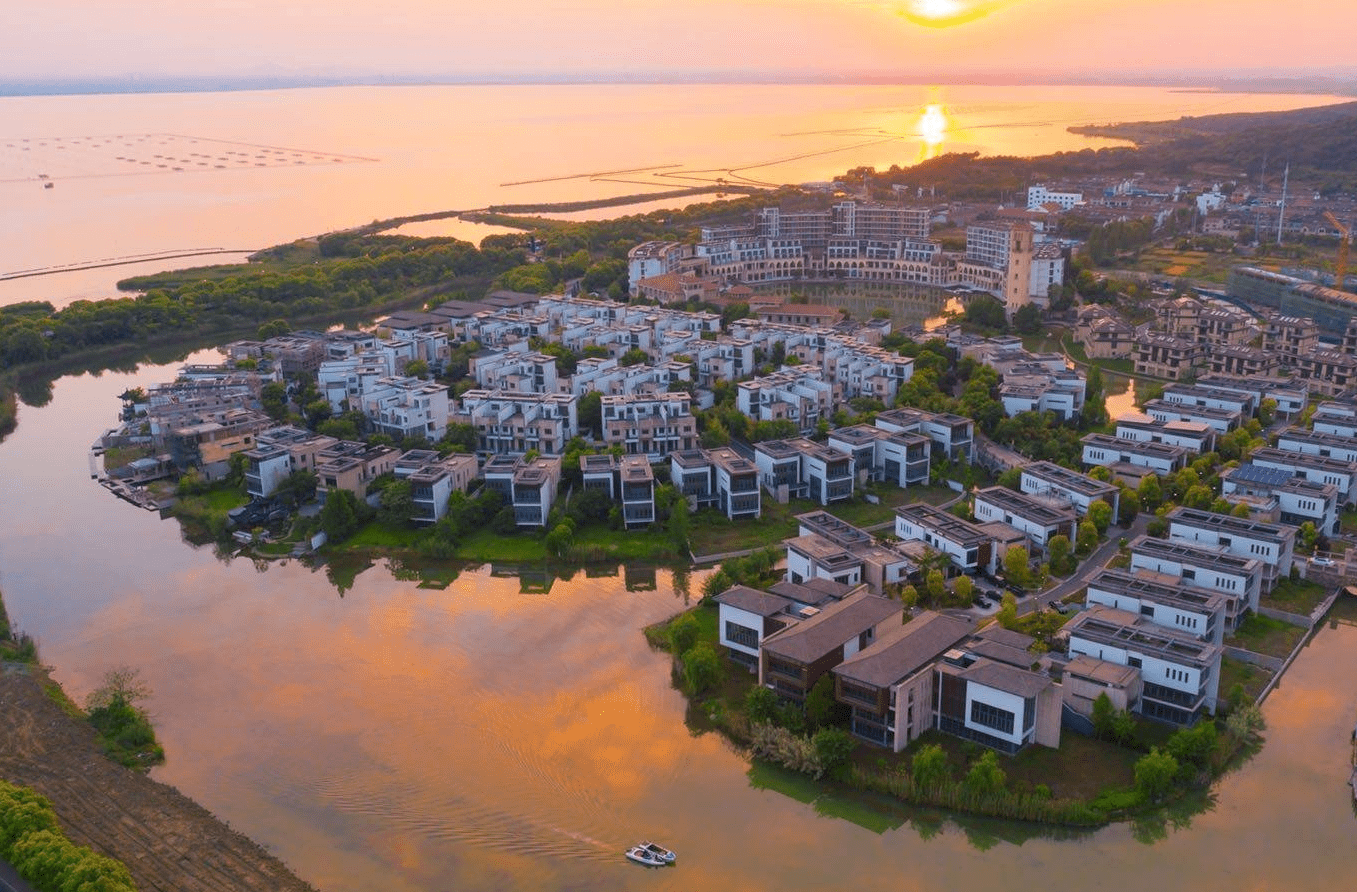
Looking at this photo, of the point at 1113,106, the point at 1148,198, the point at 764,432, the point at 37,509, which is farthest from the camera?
the point at 1113,106

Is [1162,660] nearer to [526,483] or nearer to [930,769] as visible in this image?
[930,769]

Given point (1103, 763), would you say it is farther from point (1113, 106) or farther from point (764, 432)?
point (1113, 106)

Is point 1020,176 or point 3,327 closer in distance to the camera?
point 3,327

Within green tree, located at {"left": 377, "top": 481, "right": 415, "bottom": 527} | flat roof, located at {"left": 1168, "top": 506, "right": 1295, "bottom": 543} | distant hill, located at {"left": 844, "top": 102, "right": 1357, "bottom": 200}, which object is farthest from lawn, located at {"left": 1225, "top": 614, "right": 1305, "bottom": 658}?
distant hill, located at {"left": 844, "top": 102, "right": 1357, "bottom": 200}

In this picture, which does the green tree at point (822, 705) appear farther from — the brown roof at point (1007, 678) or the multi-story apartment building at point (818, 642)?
the brown roof at point (1007, 678)

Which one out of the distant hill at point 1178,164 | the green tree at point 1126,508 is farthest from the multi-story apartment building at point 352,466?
the distant hill at point 1178,164

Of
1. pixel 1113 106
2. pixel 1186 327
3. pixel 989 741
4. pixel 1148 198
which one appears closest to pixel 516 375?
pixel 989 741
